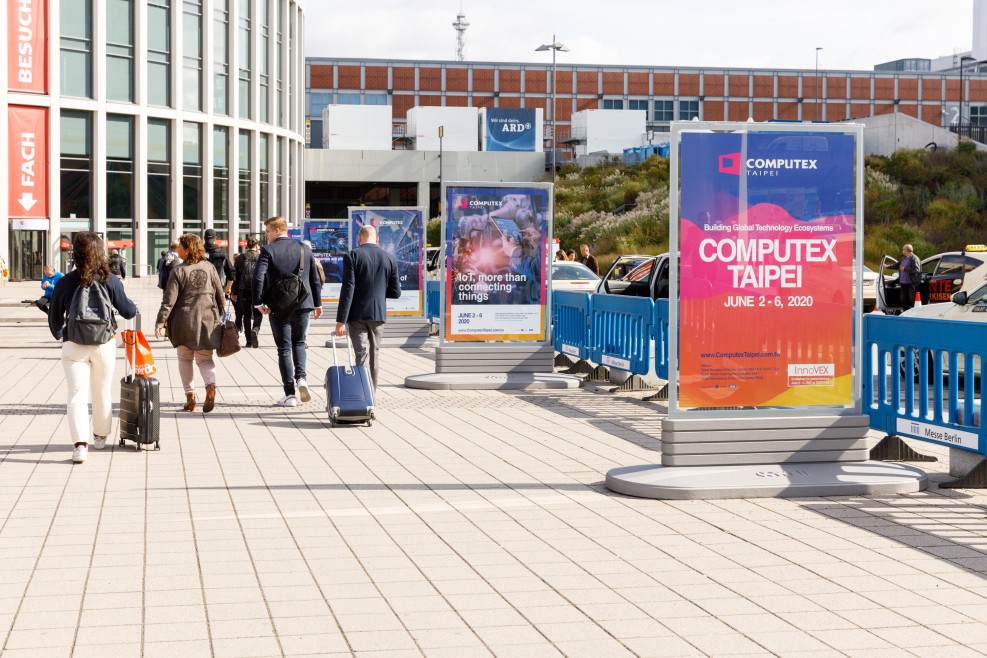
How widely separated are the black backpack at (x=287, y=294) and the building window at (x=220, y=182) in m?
45.7

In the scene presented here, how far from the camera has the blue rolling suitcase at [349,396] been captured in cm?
1142

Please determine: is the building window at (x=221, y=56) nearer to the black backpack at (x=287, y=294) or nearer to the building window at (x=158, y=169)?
the building window at (x=158, y=169)

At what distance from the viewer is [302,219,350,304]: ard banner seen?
2720 cm

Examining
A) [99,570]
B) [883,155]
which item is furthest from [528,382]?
[883,155]

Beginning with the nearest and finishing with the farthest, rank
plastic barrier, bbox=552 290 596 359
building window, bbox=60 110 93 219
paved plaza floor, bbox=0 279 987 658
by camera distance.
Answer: paved plaza floor, bbox=0 279 987 658 → plastic barrier, bbox=552 290 596 359 → building window, bbox=60 110 93 219

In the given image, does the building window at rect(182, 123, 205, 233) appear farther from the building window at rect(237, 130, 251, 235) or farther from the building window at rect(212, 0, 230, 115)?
the building window at rect(237, 130, 251, 235)

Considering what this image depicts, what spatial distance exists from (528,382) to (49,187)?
127 ft

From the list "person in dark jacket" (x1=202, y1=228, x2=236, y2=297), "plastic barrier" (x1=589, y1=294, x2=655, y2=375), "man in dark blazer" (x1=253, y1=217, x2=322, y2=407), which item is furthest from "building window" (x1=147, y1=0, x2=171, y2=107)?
"man in dark blazer" (x1=253, y1=217, x2=322, y2=407)

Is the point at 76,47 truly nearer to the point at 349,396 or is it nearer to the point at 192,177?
the point at 192,177

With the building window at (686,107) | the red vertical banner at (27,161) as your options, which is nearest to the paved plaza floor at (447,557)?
the red vertical banner at (27,161)

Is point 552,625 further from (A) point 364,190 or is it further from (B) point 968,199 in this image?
(A) point 364,190

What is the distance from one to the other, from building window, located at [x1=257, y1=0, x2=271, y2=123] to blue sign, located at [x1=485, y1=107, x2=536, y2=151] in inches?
1018

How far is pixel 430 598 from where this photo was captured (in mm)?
5719

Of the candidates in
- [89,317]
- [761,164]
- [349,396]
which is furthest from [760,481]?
[89,317]
